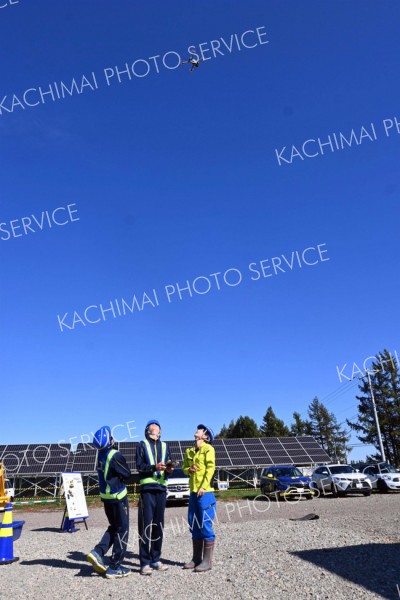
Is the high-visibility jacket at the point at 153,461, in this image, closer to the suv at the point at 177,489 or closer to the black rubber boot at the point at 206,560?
the black rubber boot at the point at 206,560

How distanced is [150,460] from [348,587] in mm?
2846

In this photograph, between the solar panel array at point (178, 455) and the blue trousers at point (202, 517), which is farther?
the solar panel array at point (178, 455)

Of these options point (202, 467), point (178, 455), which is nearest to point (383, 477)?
point (178, 455)

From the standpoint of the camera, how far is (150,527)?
20.4 ft

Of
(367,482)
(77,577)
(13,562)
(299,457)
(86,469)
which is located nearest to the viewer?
(77,577)

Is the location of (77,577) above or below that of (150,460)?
below

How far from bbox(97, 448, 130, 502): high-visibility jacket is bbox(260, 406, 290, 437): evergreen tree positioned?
71504 mm

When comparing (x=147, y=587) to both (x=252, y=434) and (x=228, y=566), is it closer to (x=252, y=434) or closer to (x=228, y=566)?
(x=228, y=566)

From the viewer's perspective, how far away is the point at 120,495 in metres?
6.25

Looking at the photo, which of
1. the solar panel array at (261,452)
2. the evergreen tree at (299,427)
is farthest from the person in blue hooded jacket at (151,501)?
the evergreen tree at (299,427)

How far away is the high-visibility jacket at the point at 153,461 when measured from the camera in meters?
6.31

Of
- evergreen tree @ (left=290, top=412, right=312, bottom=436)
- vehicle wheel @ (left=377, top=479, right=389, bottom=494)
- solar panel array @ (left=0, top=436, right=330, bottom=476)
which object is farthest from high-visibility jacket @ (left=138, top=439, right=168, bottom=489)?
evergreen tree @ (left=290, top=412, right=312, bottom=436)

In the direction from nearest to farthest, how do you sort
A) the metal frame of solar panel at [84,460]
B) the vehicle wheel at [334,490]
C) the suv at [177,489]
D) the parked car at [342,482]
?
the suv at [177,489]
the parked car at [342,482]
the vehicle wheel at [334,490]
the metal frame of solar panel at [84,460]

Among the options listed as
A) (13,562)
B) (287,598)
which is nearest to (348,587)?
(287,598)
